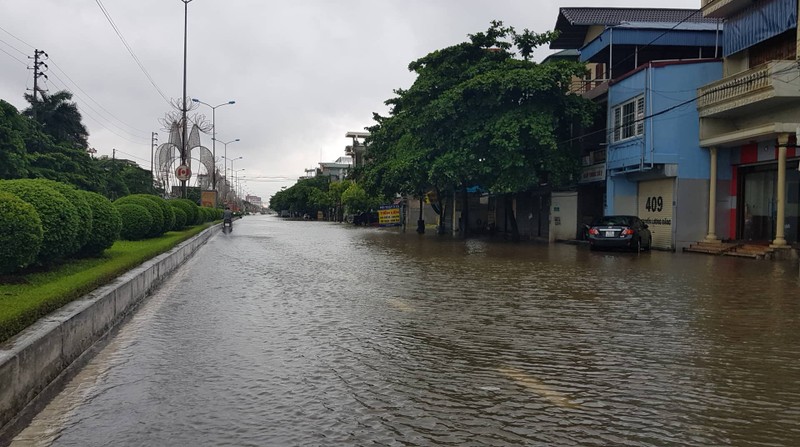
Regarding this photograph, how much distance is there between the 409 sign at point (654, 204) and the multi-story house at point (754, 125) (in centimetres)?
188

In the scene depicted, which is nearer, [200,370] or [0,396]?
[0,396]

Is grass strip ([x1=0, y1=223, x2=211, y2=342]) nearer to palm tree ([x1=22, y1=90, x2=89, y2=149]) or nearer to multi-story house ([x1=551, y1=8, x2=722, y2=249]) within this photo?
multi-story house ([x1=551, y1=8, x2=722, y2=249])

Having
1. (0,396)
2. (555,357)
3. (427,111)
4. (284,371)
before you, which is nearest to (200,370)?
(284,371)

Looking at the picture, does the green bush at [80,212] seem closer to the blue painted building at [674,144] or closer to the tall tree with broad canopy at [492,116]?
the tall tree with broad canopy at [492,116]

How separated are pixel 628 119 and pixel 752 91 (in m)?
6.41

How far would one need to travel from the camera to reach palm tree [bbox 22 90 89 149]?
40688 millimetres

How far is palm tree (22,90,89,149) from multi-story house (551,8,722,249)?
1248 inches

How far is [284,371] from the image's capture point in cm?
560

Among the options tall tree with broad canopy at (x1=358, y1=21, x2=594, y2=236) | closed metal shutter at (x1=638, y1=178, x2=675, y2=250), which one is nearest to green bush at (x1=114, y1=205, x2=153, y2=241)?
tall tree with broad canopy at (x1=358, y1=21, x2=594, y2=236)

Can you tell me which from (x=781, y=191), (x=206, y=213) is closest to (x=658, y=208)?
(x=781, y=191)

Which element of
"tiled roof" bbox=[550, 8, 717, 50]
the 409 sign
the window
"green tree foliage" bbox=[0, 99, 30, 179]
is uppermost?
"tiled roof" bbox=[550, 8, 717, 50]

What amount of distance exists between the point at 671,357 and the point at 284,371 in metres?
3.78

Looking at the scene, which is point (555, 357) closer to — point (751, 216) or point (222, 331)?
point (222, 331)

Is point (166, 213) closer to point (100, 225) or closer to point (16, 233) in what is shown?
point (100, 225)
